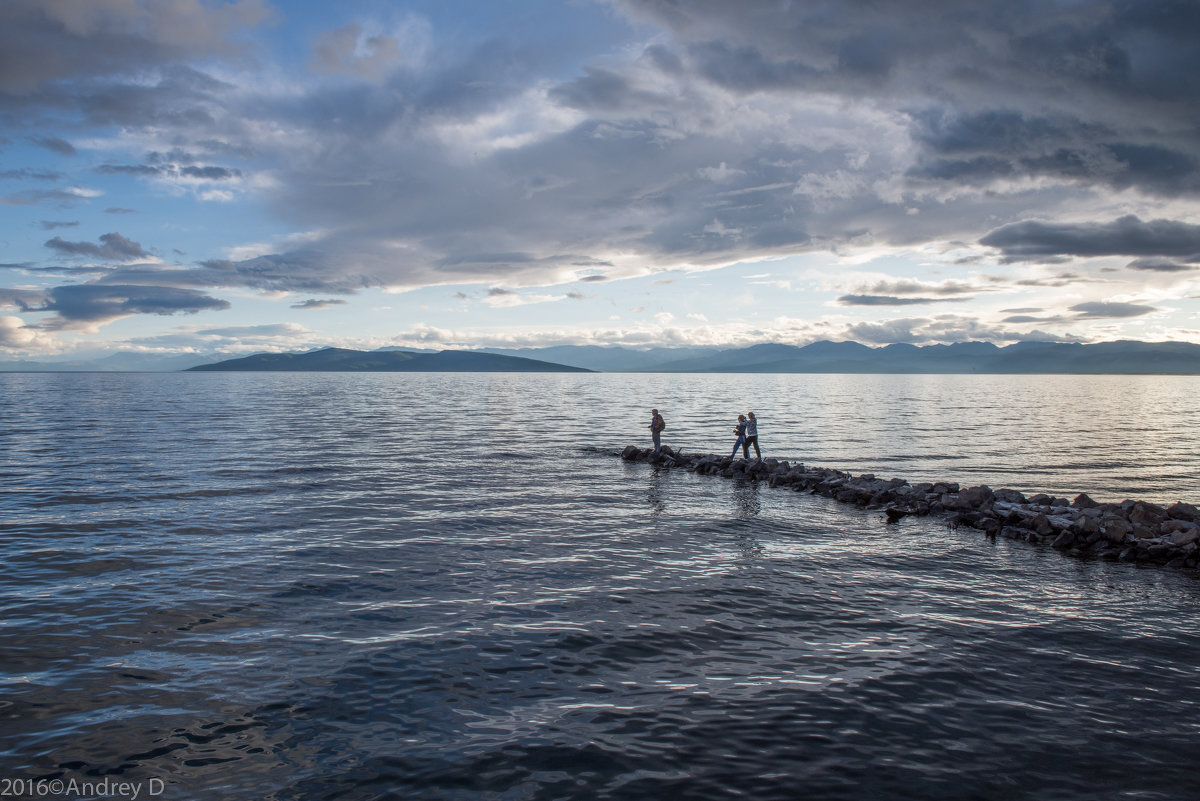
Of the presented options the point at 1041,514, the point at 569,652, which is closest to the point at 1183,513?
the point at 1041,514

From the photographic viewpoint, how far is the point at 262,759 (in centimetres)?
823

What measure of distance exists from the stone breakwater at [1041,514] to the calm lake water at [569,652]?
1.12 metres

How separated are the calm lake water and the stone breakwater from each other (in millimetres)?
1125

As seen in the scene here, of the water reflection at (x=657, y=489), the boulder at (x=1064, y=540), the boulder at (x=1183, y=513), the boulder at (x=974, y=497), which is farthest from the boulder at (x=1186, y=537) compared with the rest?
the water reflection at (x=657, y=489)

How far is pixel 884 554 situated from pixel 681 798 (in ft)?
45.1

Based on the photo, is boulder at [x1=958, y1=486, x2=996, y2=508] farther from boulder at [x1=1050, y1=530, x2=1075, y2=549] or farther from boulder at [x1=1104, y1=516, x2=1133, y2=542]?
boulder at [x1=1104, y1=516, x2=1133, y2=542]

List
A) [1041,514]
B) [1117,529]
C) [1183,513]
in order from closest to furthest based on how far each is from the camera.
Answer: [1117,529], [1183,513], [1041,514]

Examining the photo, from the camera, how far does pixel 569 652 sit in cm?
1152

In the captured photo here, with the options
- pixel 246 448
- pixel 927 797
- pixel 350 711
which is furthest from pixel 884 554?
pixel 246 448

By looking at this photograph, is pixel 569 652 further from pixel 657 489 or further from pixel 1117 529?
pixel 657 489

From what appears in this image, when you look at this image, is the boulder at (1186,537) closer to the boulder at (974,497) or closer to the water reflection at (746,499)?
the boulder at (974,497)

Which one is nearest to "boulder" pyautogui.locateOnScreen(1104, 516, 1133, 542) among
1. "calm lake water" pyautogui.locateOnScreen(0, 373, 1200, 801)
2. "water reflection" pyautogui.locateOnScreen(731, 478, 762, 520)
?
"calm lake water" pyautogui.locateOnScreen(0, 373, 1200, 801)

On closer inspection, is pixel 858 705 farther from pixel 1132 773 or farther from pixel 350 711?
pixel 350 711

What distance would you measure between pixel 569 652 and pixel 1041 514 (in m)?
19.2
